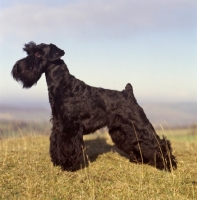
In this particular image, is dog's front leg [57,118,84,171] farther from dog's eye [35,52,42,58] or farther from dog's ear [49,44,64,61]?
dog's eye [35,52,42,58]

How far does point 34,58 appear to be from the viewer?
22.3 ft

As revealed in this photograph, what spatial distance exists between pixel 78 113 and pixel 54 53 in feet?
4.32

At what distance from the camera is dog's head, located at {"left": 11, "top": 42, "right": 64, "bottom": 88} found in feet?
22.1

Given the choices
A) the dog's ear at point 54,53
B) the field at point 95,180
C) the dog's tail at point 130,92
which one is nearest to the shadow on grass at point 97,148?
the field at point 95,180

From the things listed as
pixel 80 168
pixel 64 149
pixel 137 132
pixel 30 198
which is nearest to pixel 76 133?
pixel 64 149

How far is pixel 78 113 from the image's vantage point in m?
6.70

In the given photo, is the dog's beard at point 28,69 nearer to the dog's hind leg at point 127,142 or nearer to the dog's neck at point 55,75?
the dog's neck at point 55,75

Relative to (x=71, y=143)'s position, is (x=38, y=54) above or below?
above

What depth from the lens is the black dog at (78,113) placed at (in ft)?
21.7

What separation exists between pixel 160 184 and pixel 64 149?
1.97m

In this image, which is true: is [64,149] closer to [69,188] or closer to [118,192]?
[69,188]

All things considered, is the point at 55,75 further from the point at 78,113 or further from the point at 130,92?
the point at 130,92

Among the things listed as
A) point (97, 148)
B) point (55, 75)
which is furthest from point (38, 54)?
point (97, 148)

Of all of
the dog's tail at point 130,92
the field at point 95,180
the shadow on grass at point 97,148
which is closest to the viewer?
the field at point 95,180
